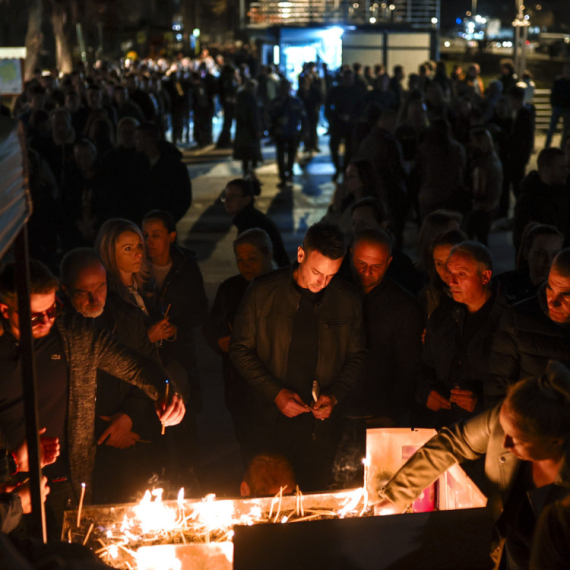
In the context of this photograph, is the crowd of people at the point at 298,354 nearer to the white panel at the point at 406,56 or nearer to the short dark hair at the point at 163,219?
the short dark hair at the point at 163,219

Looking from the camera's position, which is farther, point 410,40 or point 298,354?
point 410,40

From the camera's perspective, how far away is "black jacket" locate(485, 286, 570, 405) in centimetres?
354

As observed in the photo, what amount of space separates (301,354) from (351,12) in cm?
2854

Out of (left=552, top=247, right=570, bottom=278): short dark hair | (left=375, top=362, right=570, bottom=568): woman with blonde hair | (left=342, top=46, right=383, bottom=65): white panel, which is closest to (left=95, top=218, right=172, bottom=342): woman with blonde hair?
(left=375, top=362, right=570, bottom=568): woman with blonde hair

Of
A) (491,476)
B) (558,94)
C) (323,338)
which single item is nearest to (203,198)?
(558,94)

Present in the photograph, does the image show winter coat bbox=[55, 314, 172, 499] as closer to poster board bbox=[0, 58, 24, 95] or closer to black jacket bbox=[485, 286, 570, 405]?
black jacket bbox=[485, 286, 570, 405]

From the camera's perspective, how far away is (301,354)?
4.09 meters

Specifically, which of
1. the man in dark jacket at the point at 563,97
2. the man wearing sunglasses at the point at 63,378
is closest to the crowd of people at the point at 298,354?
the man wearing sunglasses at the point at 63,378

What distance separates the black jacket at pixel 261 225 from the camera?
19.4 feet

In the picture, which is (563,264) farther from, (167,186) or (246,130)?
(246,130)

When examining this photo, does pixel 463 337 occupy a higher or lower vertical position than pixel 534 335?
lower

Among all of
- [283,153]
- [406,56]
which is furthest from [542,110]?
[283,153]

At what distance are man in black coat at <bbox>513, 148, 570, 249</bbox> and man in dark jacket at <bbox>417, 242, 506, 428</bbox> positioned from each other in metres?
2.88

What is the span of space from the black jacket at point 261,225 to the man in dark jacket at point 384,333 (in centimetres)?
150
